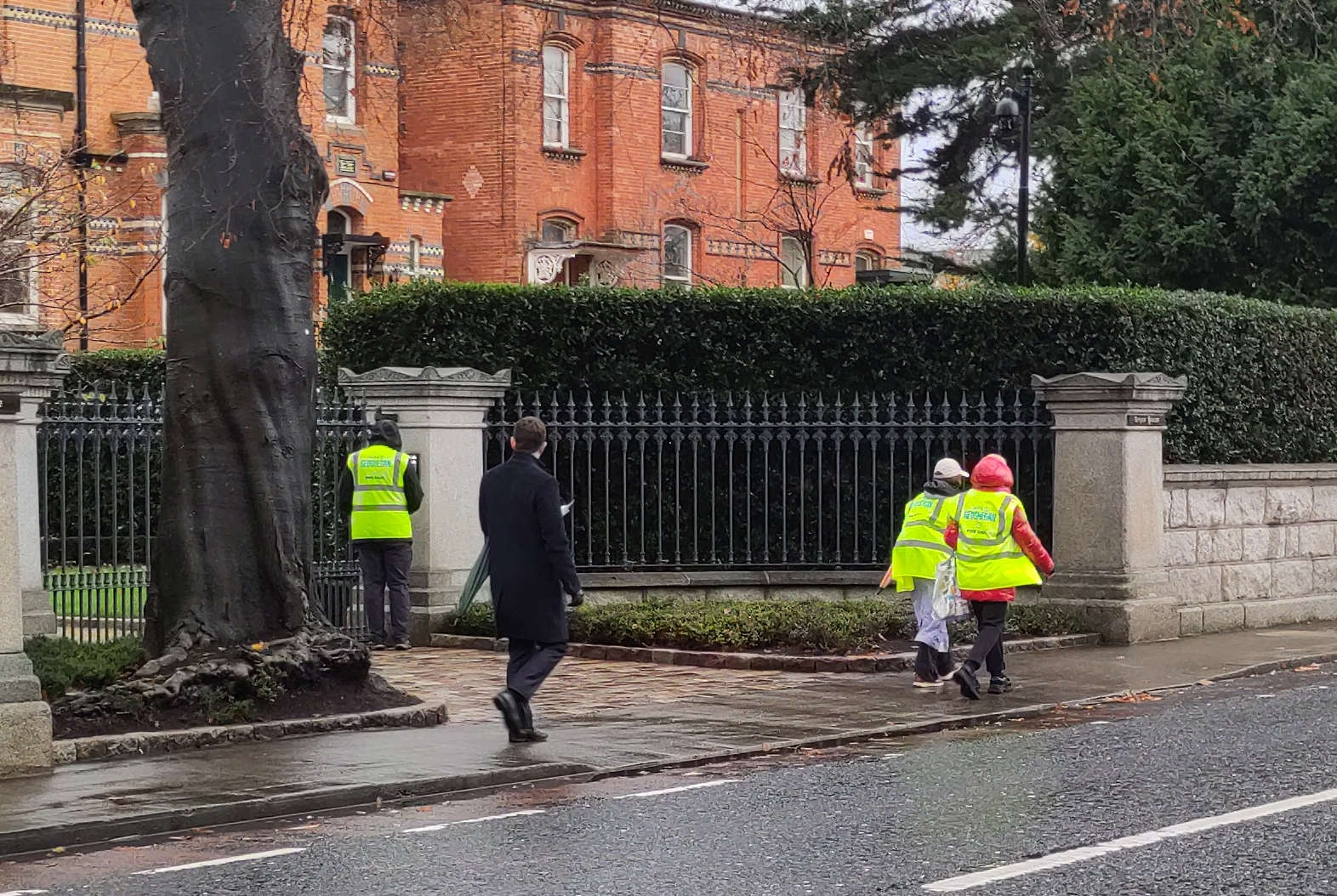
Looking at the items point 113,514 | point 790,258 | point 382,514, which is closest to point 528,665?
point 382,514

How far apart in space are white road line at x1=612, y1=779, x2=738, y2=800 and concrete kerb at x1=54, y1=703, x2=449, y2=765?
2454mm

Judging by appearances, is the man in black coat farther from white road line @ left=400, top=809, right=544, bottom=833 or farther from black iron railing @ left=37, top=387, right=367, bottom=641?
black iron railing @ left=37, top=387, right=367, bottom=641

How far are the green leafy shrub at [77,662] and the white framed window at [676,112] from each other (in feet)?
105

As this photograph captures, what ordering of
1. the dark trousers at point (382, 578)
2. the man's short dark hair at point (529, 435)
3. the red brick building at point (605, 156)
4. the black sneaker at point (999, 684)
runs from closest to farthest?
the man's short dark hair at point (529, 435), the black sneaker at point (999, 684), the dark trousers at point (382, 578), the red brick building at point (605, 156)

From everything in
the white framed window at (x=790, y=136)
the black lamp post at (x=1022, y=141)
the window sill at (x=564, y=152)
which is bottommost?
the black lamp post at (x=1022, y=141)

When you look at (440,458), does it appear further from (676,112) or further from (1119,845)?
(676,112)

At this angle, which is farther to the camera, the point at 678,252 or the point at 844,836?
the point at 678,252

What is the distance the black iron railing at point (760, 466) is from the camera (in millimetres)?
17766

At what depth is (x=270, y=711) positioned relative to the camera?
37.8 feet

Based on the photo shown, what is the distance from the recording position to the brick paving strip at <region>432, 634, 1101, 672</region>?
1473 centimetres

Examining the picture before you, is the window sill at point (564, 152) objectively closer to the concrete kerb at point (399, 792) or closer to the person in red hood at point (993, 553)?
the person in red hood at point (993, 553)

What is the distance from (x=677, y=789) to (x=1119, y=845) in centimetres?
249

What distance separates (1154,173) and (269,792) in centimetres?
1933

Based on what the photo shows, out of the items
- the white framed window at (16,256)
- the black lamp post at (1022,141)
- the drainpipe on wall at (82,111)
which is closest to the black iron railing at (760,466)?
the black lamp post at (1022,141)
